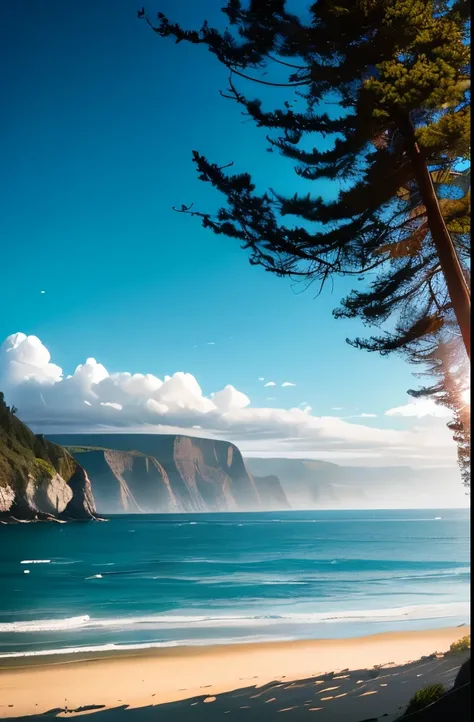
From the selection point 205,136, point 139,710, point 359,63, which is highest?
point 205,136

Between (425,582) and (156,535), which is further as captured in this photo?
(156,535)

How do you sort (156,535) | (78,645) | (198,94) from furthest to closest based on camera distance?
(156,535) → (78,645) → (198,94)

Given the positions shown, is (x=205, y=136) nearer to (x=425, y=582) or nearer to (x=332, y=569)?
(x=425, y=582)

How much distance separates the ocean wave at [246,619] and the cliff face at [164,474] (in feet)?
266

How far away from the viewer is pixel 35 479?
59469 millimetres

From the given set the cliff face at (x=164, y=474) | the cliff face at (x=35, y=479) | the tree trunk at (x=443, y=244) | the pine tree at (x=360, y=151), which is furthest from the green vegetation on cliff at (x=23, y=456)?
the tree trunk at (x=443, y=244)

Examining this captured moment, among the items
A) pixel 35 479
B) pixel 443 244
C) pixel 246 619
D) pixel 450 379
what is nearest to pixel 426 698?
pixel 450 379

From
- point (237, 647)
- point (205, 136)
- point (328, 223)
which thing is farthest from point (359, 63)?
point (237, 647)

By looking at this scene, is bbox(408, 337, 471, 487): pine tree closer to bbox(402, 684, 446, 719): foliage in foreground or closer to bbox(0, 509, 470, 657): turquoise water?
bbox(402, 684, 446, 719): foliage in foreground

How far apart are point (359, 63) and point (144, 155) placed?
709 inches

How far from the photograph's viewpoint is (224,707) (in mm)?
7215

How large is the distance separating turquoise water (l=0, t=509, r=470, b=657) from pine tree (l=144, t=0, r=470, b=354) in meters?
11.2

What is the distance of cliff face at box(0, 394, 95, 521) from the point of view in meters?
57.4

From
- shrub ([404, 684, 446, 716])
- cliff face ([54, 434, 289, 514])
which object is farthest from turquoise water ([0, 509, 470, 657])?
cliff face ([54, 434, 289, 514])
